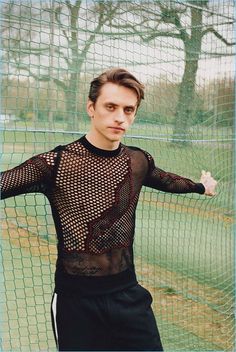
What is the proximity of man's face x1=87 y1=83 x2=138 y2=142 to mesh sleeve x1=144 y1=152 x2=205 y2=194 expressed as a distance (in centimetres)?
28

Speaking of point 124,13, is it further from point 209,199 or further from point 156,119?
point 209,199

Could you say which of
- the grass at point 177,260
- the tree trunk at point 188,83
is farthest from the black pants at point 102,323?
the tree trunk at point 188,83

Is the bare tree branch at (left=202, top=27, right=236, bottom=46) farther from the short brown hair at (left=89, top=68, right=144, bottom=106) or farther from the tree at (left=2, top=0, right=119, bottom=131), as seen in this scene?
the short brown hair at (left=89, top=68, right=144, bottom=106)

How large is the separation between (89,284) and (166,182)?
0.58 metres

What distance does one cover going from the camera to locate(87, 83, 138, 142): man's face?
204 cm

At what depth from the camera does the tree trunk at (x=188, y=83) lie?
3990mm

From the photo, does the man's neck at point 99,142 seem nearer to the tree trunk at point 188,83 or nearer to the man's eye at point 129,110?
the man's eye at point 129,110

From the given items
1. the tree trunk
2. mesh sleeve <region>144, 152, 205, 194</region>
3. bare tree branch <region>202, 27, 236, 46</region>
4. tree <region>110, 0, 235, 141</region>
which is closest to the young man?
mesh sleeve <region>144, 152, 205, 194</region>

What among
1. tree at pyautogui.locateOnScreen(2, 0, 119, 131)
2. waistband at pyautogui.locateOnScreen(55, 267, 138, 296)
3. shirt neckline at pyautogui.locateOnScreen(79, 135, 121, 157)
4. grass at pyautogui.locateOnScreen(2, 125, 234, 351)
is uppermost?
tree at pyautogui.locateOnScreen(2, 0, 119, 131)

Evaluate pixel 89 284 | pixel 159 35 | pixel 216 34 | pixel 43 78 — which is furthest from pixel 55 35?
pixel 89 284

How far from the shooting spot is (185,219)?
4.37 metres

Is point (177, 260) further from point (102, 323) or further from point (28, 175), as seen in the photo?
point (28, 175)

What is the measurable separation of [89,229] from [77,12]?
1.84m

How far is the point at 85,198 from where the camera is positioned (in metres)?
2.07
